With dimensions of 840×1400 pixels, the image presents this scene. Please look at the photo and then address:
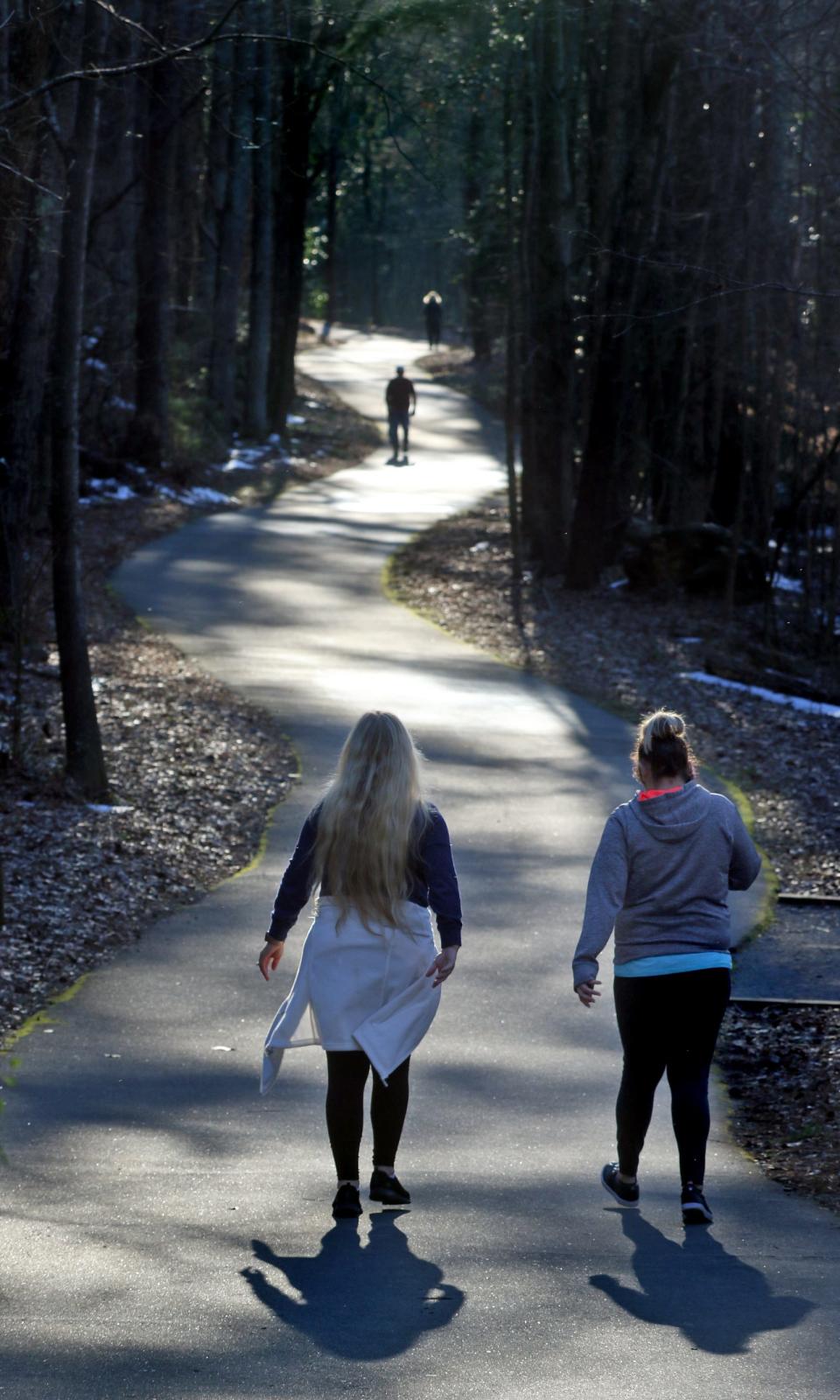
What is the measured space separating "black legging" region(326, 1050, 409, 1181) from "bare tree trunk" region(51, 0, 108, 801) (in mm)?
6441

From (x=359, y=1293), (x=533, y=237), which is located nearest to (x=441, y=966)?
(x=359, y=1293)

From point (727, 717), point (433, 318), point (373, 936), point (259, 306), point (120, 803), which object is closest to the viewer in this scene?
point (373, 936)

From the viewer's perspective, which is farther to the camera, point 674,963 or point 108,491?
point 108,491

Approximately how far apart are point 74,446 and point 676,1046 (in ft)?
22.7

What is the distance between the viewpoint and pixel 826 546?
1992 centimetres

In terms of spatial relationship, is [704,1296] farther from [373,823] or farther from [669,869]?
[373,823]

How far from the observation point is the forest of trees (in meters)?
10.7

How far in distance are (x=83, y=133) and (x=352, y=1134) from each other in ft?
24.1

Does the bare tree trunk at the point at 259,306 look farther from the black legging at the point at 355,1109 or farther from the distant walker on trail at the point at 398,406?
the black legging at the point at 355,1109

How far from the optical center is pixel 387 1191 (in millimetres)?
5340

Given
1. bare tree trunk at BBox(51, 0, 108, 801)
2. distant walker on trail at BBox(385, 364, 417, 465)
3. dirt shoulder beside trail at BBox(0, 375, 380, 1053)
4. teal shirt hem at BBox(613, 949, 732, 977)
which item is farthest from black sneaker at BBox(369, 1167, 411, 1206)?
distant walker on trail at BBox(385, 364, 417, 465)

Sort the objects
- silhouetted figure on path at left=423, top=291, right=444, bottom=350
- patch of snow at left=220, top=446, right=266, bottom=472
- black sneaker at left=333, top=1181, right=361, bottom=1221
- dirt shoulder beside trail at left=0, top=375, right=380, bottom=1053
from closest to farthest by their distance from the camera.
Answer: black sneaker at left=333, top=1181, right=361, bottom=1221
dirt shoulder beside trail at left=0, top=375, right=380, bottom=1053
patch of snow at left=220, top=446, right=266, bottom=472
silhouetted figure on path at left=423, top=291, right=444, bottom=350

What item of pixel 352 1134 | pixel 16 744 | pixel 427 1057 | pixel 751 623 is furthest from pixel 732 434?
pixel 352 1134

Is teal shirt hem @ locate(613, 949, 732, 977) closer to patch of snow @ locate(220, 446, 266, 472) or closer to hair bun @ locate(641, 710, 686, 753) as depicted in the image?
hair bun @ locate(641, 710, 686, 753)
